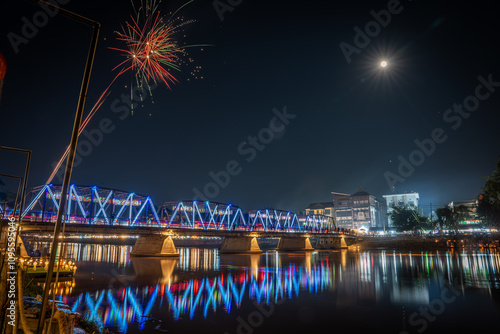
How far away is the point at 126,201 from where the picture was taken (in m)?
68.8

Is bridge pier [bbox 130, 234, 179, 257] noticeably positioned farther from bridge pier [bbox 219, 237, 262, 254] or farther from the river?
the river

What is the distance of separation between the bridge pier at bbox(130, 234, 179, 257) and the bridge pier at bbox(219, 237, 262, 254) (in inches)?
890

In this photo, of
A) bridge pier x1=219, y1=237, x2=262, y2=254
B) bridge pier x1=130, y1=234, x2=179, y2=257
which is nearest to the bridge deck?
bridge pier x1=130, y1=234, x2=179, y2=257

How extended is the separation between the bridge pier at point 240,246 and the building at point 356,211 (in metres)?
106

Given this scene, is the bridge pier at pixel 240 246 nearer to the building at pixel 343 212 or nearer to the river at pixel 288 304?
the river at pixel 288 304

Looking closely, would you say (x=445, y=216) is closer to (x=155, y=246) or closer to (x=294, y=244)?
(x=294, y=244)

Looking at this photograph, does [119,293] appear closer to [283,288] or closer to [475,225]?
[283,288]

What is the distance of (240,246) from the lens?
85438 millimetres

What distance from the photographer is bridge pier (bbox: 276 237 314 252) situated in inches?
4087

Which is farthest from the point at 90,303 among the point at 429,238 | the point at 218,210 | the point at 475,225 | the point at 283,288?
the point at 475,225

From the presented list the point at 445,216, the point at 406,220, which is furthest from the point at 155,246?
the point at 445,216

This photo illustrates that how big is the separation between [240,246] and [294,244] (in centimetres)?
2734

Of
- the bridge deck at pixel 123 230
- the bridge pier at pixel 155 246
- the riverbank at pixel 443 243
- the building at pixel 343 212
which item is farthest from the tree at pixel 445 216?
the bridge pier at pixel 155 246

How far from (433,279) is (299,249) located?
2900 inches
